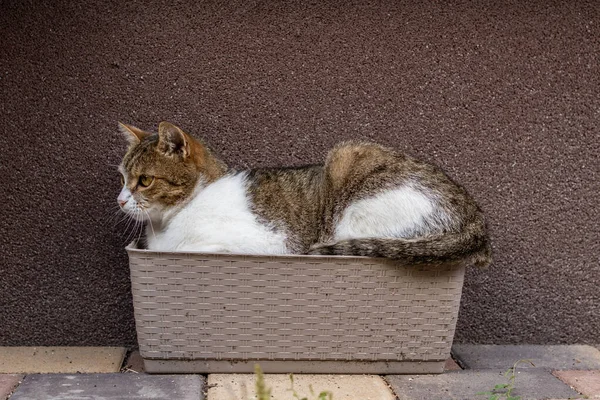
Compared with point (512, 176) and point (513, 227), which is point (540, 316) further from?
point (512, 176)

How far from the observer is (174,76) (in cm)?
226

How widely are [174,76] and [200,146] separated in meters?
0.33

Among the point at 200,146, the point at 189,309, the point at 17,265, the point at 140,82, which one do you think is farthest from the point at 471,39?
the point at 17,265

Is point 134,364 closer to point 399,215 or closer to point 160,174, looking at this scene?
point 160,174

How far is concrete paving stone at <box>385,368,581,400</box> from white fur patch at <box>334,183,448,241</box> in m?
0.45

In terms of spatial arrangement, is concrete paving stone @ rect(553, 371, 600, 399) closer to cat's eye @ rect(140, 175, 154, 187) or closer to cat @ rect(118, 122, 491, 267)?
cat @ rect(118, 122, 491, 267)

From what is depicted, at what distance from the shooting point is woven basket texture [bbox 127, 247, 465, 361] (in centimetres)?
188

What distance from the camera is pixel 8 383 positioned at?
6.09ft

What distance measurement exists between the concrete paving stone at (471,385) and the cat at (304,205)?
0.37 metres

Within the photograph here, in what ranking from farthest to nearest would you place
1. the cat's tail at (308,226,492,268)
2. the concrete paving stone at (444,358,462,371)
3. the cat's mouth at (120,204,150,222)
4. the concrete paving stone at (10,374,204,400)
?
the concrete paving stone at (444,358,462,371) → the cat's mouth at (120,204,150,222) → the cat's tail at (308,226,492,268) → the concrete paving stone at (10,374,204,400)

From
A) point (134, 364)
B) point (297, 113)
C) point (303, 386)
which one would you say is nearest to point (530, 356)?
point (303, 386)

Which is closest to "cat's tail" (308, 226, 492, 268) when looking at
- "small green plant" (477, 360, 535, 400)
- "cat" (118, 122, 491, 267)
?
"cat" (118, 122, 491, 267)

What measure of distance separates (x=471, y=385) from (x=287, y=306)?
2.00 feet

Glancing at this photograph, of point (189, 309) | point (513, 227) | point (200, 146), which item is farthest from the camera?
point (513, 227)
